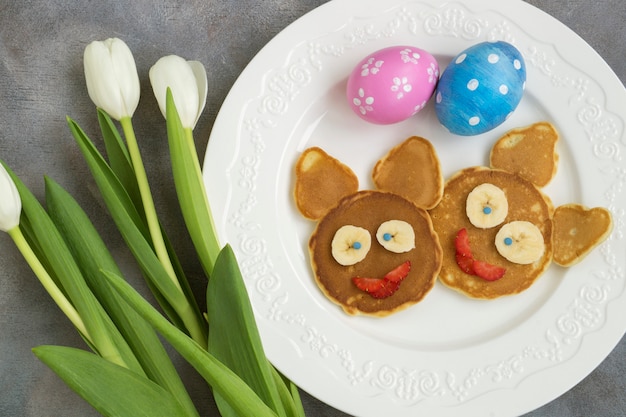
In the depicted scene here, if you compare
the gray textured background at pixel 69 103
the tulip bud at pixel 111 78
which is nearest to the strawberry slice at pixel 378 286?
the gray textured background at pixel 69 103

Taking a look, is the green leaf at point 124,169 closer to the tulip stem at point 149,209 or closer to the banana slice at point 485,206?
the tulip stem at point 149,209

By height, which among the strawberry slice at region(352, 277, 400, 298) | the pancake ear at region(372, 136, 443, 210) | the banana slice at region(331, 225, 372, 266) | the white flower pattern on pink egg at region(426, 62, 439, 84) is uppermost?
the white flower pattern on pink egg at region(426, 62, 439, 84)

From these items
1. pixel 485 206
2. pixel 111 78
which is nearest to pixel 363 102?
pixel 485 206

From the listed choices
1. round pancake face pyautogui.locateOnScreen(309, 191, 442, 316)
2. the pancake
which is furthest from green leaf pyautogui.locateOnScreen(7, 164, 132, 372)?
the pancake

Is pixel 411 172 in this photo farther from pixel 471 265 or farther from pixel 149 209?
pixel 149 209

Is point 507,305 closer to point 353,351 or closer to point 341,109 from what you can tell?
point 353,351

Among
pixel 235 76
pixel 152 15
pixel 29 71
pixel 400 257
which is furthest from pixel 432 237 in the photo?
pixel 29 71

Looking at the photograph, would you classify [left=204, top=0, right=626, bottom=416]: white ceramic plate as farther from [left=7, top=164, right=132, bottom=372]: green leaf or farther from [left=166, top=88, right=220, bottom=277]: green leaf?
[left=7, top=164, right=132, bottom=372]: green leaf
